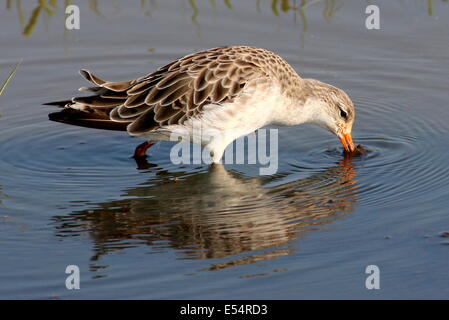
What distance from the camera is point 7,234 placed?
360 inches

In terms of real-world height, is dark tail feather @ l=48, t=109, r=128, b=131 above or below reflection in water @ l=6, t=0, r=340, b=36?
below

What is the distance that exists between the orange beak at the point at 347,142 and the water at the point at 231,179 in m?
0.15

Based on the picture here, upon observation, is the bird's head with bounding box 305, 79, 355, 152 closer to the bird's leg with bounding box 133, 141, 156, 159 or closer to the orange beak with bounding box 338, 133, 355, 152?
the orange beak with bounding box 338, 133, 355, 152

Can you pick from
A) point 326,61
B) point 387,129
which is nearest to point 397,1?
point 326,61

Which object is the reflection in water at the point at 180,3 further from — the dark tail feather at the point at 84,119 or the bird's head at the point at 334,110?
the dark tail feather at the point at 84,119

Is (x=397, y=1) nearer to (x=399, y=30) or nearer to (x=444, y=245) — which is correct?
(x=399, y=30)

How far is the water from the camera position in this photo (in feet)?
27.5

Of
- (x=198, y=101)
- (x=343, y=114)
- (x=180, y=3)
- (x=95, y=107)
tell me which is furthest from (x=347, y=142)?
(x=180, y=3)

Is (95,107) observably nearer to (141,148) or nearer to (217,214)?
(141,148)

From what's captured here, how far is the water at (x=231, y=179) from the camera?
27.5ft

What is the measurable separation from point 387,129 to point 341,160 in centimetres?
110

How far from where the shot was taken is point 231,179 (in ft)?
36.0
